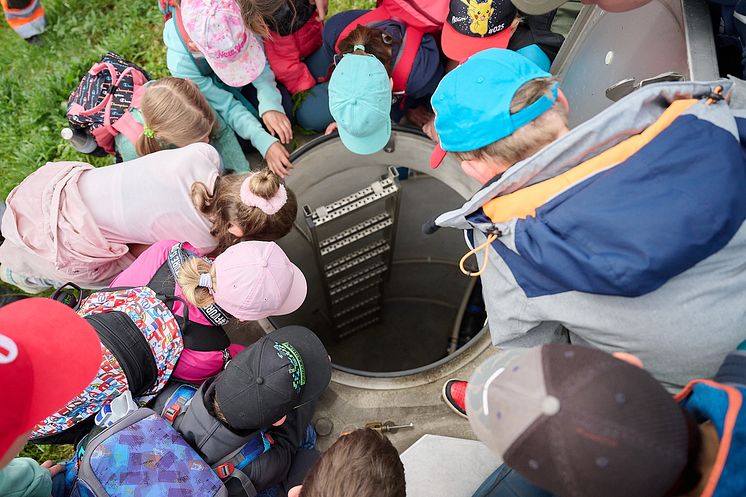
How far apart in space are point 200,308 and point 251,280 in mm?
265

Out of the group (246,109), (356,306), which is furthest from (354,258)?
(246,109)

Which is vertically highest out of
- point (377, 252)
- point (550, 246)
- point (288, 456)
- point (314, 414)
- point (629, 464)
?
point (550, 246)

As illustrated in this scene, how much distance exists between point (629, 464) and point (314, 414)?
1741 mm

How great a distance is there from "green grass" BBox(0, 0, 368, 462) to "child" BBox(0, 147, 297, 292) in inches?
48.3

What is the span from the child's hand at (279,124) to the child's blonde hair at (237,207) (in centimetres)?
72

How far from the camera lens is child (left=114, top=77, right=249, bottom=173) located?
99.3 inches

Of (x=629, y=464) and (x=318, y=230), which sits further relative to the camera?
(x=318, y=230)

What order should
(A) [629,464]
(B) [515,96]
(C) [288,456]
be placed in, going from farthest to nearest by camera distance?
(C) [288,456]
(B) [515,96]
(A) [629,464]

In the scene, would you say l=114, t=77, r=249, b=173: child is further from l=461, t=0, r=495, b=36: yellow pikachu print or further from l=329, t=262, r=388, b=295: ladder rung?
l=329, t=262, r=388, b=295: ladder rung

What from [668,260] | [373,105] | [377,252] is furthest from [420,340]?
[668,260]

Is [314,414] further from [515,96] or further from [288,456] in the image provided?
[515,96]

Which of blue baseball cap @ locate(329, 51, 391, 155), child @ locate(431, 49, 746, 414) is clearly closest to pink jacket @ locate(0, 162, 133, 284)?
blue baseball cap @ locate(329, 51, 391, 155)

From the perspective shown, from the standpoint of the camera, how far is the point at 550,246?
1503 millimetres

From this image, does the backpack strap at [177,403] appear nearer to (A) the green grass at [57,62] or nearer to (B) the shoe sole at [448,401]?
(B) the shoe sole at [448,401]
